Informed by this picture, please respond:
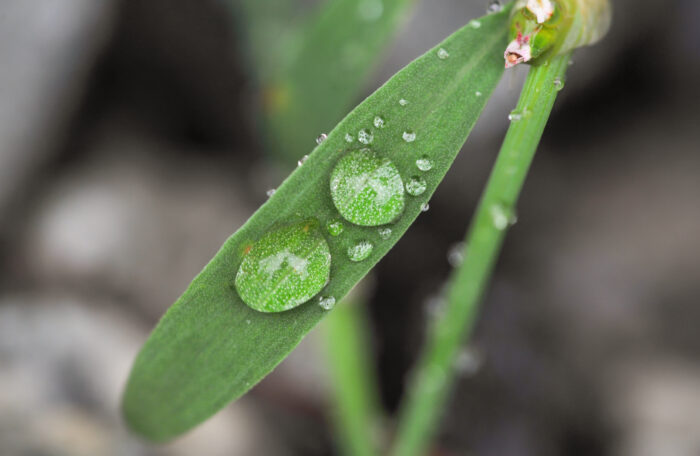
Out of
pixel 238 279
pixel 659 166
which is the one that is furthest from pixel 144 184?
pixel 659 166

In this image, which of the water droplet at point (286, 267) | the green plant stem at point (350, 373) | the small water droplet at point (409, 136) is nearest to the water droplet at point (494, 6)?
the small water droplet at point (409, 136)

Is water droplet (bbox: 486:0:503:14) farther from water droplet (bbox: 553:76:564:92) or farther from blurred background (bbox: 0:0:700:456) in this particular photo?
blurred background (bbox: 0:0:700:456)

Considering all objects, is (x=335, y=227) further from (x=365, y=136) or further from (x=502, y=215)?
(x=502, y=215)

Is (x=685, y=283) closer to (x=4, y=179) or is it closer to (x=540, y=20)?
(x=540, y=20)

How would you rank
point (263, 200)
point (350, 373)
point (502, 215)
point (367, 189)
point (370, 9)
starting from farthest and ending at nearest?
point (263, 200)
point (350, 373)
point (370, 9)
point (502, 215)
point (367, 189)

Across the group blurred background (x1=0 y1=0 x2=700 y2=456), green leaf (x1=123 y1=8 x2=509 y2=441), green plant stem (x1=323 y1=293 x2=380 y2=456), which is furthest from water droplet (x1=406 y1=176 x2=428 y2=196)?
blurred background (x1=0 y1=0 x2=700 y2=456)

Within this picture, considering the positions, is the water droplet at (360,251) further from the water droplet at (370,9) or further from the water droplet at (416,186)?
the water droplet at (370,9)

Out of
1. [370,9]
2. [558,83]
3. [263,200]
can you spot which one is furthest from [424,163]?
[263,200]
